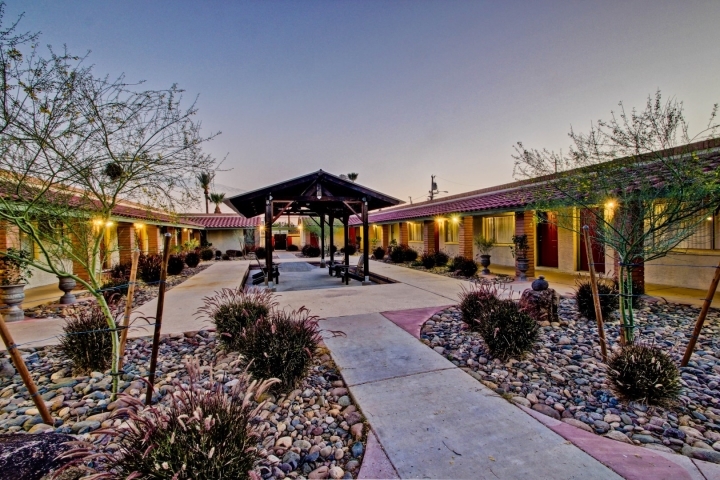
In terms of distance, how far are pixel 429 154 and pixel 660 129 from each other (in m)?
24.8

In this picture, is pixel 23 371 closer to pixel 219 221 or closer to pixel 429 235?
pixel 429 235

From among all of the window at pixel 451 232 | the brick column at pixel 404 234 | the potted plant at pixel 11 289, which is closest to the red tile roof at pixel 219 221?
the brick column at pixel 404 234

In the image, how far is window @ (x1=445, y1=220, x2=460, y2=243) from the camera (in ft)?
54.7

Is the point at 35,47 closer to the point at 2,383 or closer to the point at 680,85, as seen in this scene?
the point at 2,383

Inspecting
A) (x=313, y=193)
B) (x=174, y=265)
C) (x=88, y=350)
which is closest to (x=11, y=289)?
(x=88, y=350)

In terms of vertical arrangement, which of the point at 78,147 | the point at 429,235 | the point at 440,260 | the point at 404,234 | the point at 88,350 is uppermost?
the point at 78,147

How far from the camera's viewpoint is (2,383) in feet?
12.7

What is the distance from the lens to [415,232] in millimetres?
20109

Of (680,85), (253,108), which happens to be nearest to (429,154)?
(253,108)

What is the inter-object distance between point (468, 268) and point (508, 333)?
782 centimetres

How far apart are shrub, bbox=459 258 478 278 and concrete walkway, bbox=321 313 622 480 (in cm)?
798

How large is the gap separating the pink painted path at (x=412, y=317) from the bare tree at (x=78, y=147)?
405cm

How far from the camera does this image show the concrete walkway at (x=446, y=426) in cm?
225

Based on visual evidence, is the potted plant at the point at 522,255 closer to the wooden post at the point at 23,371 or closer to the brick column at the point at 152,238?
the wooden post at the point at 23,371
